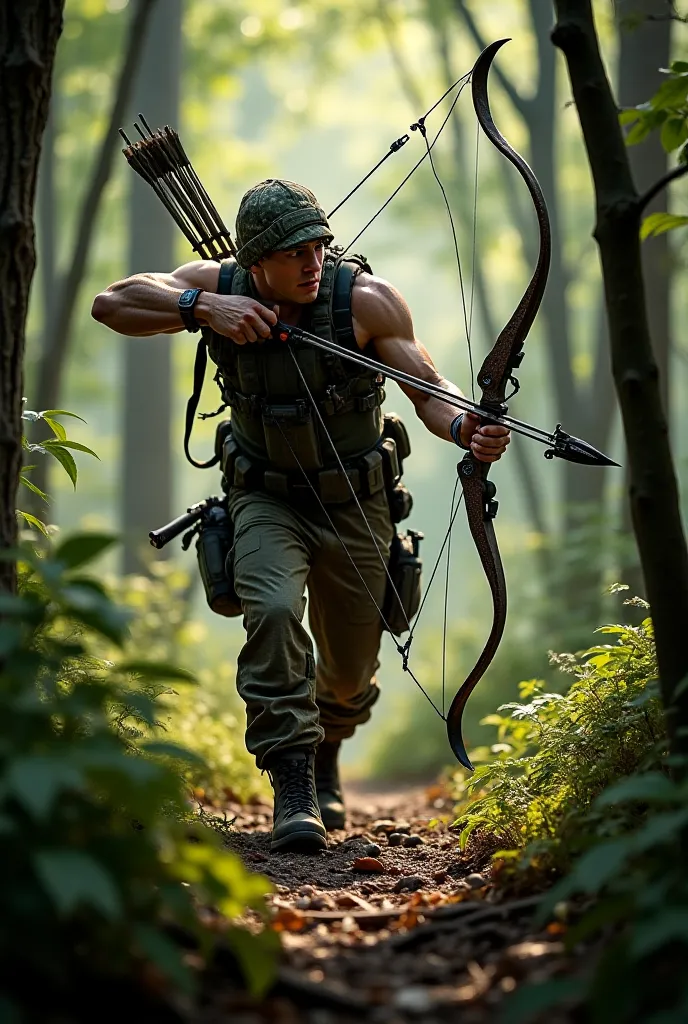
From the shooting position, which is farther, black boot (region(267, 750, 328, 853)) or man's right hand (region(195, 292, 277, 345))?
man's right hand (region(195, 292, 277, 345))

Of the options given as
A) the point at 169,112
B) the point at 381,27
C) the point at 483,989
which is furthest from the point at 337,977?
the point at 381,27

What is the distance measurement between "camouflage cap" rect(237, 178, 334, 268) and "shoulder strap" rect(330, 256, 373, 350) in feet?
0.62

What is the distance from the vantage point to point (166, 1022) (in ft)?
7.38

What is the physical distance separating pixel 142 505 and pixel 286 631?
9.29m

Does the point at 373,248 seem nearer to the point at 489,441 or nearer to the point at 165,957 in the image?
the point at 489,441

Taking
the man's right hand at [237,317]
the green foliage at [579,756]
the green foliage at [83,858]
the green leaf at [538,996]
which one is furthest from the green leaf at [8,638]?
the man's right hand at [237,317]

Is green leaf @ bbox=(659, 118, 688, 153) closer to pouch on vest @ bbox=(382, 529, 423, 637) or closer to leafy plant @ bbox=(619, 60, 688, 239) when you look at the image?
leafy plant @ bbox=(619, 60, 688, 239)

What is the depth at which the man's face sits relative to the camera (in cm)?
474

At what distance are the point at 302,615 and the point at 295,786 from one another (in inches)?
26.7

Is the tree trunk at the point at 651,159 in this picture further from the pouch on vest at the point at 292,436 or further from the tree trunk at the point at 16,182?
the tree trunk at the point at 16,182

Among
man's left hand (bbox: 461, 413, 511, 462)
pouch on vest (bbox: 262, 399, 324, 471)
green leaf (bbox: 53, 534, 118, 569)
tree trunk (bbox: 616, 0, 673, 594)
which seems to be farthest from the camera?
tree trunk (bbox: 616, 0, 673, 594)

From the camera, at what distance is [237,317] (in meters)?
4.72

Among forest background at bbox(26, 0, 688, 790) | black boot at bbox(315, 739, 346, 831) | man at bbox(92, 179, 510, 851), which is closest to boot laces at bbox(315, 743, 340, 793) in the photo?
black boot at bbox(315, 739, 346, 831)

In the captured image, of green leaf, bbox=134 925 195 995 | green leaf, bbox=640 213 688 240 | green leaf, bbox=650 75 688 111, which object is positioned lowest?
green leaf, bbox=134 925 195 995
